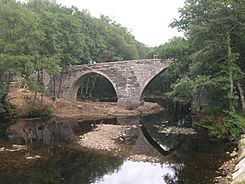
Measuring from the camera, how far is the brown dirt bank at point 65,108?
32.2m

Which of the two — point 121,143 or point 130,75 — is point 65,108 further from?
point 121,143

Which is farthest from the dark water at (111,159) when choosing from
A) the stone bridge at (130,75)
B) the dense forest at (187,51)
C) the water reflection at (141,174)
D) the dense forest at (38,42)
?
the stone bridge at (130,75)

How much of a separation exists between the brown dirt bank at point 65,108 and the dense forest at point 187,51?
1719mm

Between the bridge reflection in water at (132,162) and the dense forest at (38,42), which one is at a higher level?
the dense forest at (38,42)

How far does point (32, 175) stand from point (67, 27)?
25471 mm

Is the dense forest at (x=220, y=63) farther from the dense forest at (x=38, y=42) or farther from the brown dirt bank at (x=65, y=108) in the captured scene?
the dense forest at (x=38, y=42)

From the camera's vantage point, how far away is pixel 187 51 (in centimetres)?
2975

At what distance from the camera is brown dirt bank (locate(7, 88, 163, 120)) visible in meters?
32.2

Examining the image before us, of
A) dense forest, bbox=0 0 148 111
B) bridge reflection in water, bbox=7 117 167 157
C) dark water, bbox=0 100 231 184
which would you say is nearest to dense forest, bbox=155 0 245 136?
dark water, bbox=0 100 231 184

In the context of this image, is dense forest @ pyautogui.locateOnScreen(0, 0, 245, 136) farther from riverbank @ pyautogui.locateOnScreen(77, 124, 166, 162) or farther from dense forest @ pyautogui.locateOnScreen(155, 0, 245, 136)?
riverbank @ pyautogui.locateOnScreen(77, 124, 166, 162)

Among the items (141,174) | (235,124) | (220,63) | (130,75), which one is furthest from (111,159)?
(130,75)

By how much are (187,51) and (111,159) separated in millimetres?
15410

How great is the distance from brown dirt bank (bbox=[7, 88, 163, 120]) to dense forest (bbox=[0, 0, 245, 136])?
1.72 meters

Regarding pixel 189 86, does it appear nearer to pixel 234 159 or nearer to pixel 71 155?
pixel 234 159
